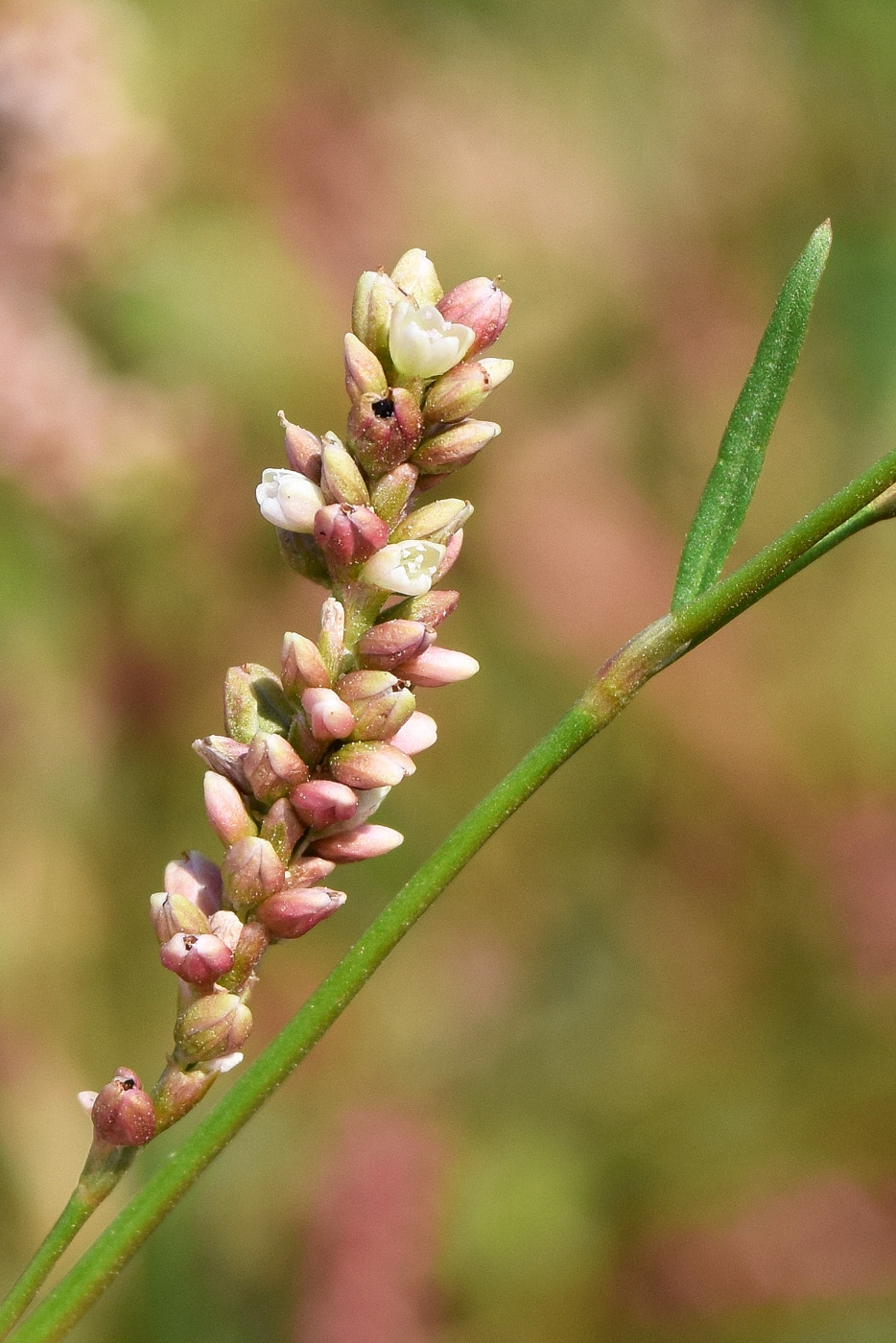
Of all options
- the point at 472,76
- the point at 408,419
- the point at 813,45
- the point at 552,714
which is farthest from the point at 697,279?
the point at 408,419

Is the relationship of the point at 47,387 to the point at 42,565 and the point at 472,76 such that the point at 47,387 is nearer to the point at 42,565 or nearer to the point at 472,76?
the point at 42,565

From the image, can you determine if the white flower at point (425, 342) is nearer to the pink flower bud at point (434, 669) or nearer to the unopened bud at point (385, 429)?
the unopened bud at point (385, 429)

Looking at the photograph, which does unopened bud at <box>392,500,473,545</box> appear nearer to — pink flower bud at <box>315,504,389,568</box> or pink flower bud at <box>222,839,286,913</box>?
pink flower bud at <box>315,504,389,568</box>

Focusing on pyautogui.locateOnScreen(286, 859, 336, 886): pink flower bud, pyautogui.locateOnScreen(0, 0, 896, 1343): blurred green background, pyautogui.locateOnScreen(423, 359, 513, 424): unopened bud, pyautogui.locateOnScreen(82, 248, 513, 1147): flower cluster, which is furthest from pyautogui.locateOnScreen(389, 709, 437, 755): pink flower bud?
pyautogui.locateOnScreen(0, 0, 896, 1343): blurred green background

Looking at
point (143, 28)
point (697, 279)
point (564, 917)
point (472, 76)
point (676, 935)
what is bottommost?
point (676, 935)

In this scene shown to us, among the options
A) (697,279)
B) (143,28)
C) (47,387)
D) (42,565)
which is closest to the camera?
(47,387)

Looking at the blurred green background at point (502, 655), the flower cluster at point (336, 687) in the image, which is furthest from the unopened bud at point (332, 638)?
the blurred green background at point (502, 655)

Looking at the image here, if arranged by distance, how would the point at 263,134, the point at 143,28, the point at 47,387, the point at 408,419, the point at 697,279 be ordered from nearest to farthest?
the point at 408,419
the point at 47,387
the point at 143,28
the point at 697,279
the point at 263,134
